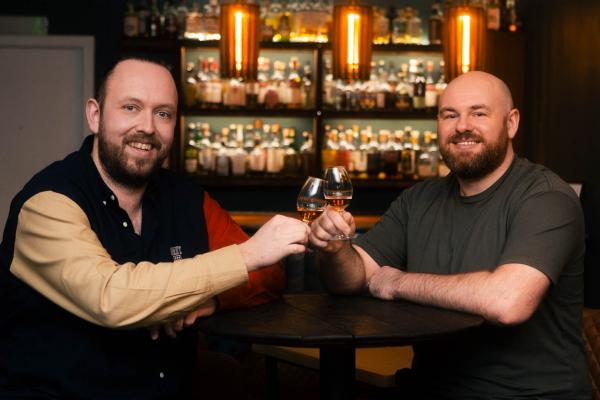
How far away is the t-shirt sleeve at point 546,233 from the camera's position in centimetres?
212

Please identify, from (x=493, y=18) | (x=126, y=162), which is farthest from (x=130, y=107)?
(x=493, y=18)

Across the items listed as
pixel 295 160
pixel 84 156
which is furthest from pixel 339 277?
pixel 295 160

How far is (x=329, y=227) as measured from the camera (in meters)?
2.19

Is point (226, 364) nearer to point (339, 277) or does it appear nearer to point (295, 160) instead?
point (339, 277)

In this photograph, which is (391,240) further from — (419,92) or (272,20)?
(272,20)

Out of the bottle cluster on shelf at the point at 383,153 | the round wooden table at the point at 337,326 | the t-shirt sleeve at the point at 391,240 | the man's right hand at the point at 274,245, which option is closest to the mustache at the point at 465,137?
the t-shirt sleeve at the point at 391,240

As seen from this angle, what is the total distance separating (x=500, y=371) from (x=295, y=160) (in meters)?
4.08

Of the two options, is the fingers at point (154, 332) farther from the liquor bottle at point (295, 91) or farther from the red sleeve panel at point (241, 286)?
the liquor bottle at point (295, 91)

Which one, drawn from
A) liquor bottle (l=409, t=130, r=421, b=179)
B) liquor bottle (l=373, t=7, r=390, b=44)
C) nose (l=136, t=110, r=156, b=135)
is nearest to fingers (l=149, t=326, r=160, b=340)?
nose (l=136, t=110, r=156, b=135)

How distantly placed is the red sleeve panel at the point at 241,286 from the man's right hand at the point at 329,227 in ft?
0.54

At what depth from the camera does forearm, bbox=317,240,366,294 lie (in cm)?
244

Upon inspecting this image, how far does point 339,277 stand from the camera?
2443mm

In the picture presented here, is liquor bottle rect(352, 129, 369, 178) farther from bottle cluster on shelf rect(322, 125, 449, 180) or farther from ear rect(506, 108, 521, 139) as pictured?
ear rect(506, 108, 521, 139)

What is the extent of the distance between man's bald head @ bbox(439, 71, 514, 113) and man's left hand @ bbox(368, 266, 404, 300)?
1.92ft
